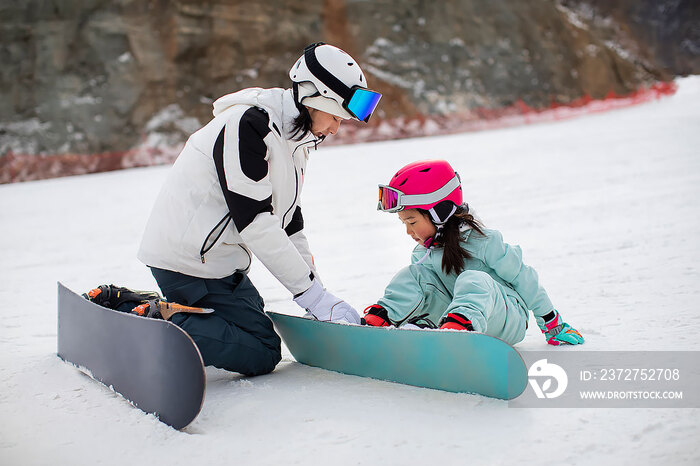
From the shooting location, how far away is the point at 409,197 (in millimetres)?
2184

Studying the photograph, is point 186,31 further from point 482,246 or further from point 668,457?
point 668,457

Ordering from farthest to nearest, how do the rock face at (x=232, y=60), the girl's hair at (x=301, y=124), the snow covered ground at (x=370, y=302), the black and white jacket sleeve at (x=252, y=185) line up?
the rock face at (x=232, y=60), the girl's hair at (x=301, y=124), the black and white jacket sleeve at (x=252, y=185), the snow covered ground at (x=370, y=302)

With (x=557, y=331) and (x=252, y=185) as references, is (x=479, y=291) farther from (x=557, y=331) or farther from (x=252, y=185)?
(x=252, y=185)

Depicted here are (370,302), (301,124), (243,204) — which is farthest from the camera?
(370,302)

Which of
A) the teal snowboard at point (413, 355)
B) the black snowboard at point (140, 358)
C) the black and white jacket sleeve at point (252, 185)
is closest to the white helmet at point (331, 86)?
the black and white jacket sleeve at point (252, 185)

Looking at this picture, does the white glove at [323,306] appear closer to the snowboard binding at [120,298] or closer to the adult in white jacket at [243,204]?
the adult in white jacket at [243,204]

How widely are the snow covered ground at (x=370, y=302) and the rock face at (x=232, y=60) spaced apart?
7.20 m

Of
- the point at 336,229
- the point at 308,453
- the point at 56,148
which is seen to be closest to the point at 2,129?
the point at 56,148

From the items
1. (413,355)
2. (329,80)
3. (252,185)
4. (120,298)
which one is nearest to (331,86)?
(329,80)

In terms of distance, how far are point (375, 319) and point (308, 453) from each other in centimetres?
71

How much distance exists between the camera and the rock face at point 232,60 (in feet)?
44.1

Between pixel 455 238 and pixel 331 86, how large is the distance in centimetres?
61

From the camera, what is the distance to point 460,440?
150 centimetres

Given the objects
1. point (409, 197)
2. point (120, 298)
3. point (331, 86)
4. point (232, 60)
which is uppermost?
point (331, 86)
